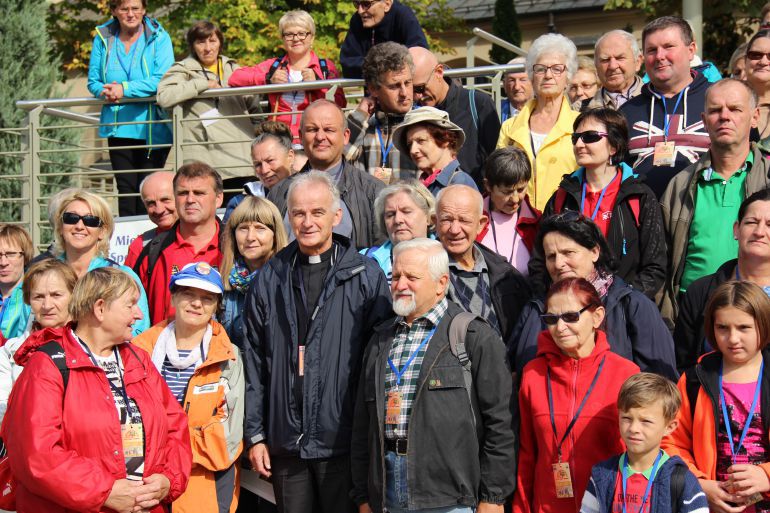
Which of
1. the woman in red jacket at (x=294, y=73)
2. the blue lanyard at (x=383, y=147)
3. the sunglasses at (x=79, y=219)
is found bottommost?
the sunglasses at (x=79, y=219)

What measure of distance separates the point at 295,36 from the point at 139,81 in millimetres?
1742

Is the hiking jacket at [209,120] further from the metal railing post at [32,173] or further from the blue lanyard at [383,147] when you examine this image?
the blue lanyard at [383,147]

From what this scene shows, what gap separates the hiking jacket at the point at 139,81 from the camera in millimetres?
9930

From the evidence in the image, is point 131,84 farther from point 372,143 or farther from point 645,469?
point 645,469

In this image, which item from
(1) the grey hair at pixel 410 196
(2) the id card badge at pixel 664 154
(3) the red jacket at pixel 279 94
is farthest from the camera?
(3) the red jacket at pixel 279 94

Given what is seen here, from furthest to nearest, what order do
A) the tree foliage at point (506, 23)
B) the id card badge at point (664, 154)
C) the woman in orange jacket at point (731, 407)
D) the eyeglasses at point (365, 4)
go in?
1. the tree foliage at point (506, 23)
2. the eyeglasses at point (365, 4)
3. the id card badge at point (664, 154)
4. the woman in orange jacket at point (731, 407)

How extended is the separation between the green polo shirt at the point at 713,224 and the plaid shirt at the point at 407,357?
164cm

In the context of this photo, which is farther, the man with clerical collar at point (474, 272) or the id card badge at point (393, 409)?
the man with clerical collar at point (474, 272)

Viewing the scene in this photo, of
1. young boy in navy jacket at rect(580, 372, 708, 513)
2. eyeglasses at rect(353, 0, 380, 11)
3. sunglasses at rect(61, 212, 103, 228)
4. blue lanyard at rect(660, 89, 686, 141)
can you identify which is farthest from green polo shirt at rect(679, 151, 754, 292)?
sunglasses at rect(61, 212, 103, 228)

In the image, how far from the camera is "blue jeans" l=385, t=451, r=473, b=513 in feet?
16.2

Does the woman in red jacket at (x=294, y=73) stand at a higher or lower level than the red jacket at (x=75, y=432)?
higher


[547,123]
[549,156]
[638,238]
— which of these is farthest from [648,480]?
[547,123]

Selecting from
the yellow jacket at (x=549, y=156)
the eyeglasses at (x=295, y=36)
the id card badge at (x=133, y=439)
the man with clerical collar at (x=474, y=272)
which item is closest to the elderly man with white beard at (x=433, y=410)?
the man with clerical collar at (x=474, y=272)

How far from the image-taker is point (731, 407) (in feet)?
15.7
